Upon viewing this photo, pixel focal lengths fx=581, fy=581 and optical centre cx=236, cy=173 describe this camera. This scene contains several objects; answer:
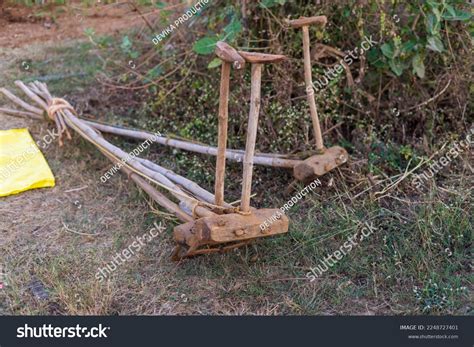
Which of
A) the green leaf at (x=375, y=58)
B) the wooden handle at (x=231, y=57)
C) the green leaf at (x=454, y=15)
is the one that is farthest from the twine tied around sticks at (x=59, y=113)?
the green leaf at (x=454, y=15)

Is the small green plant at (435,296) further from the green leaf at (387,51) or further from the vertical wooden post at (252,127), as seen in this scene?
the green leaf at (387,51)

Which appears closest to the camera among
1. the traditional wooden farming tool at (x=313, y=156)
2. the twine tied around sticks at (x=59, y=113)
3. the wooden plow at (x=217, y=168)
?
the wooden plow at (x=217, y=168)

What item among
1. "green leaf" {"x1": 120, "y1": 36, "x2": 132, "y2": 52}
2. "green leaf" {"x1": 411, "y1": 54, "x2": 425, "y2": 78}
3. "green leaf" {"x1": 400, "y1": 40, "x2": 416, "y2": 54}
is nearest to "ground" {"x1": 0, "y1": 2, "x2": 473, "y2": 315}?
"green leaf" {"x1": 411, "y1": 54, "x2": 425, "y2": 78}

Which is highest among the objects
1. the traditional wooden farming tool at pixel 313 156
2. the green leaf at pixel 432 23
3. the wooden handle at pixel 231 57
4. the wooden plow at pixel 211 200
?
the green leaf at pixel 432 23

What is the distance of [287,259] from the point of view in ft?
8.45

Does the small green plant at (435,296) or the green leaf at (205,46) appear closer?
the small green plant at (435,296)

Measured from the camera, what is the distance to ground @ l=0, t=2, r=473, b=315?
2.37 meters

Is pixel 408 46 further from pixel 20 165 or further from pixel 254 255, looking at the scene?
pixel 20 165

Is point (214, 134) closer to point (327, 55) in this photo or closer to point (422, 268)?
point (327, 55)

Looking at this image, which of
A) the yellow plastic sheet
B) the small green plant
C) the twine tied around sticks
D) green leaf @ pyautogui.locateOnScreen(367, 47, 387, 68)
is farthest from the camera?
the twine tied around sticks

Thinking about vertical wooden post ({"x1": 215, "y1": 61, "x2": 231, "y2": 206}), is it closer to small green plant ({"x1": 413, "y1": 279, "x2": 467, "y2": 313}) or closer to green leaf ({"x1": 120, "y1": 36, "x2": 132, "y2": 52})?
small green plant ({"x1": 413, "y1": 279, "x2": 467, "y2": 313})

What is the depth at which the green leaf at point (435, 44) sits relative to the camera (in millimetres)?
3039

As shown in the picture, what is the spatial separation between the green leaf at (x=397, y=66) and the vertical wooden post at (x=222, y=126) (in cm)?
127

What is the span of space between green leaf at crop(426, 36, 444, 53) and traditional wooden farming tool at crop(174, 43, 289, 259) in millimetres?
1261
